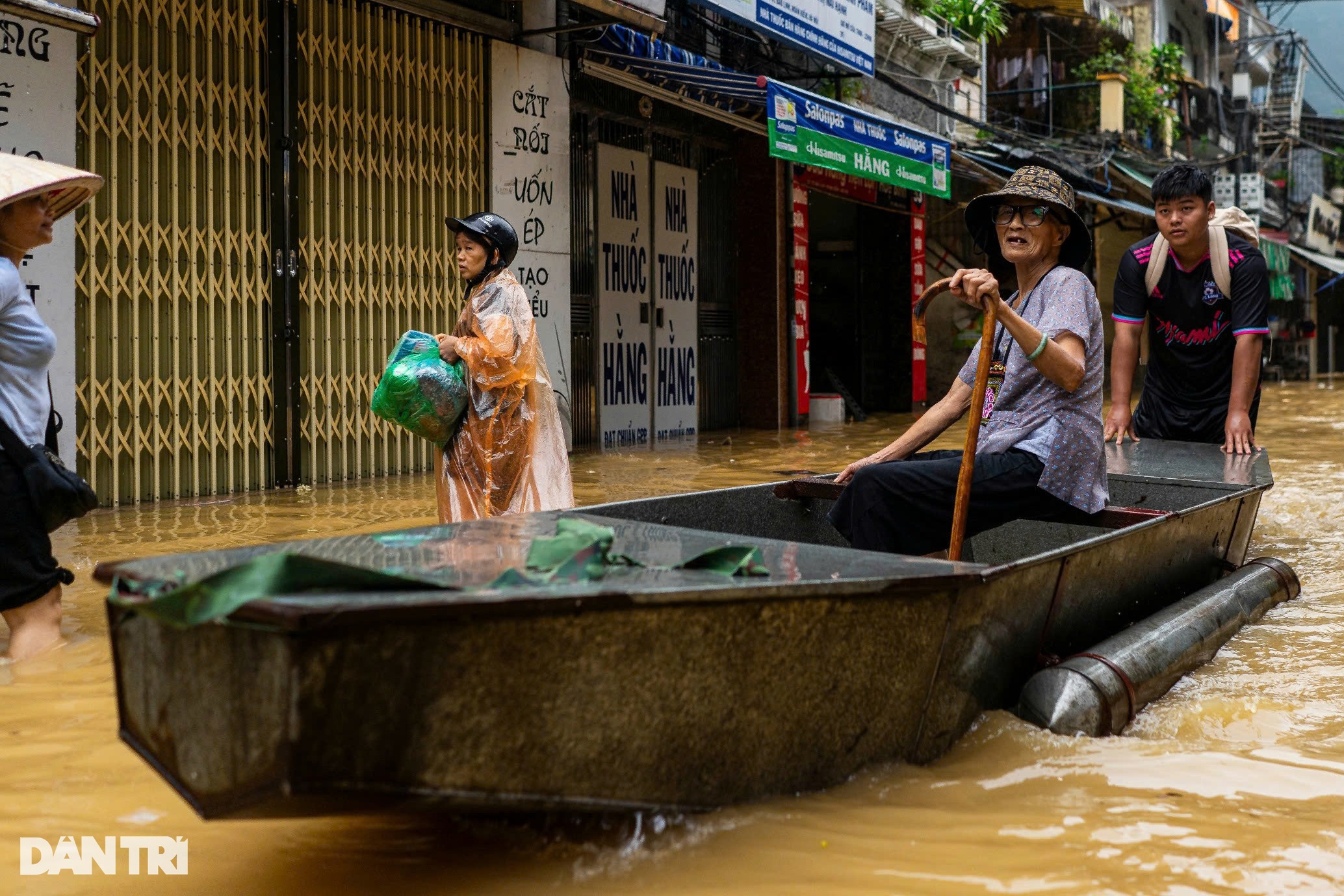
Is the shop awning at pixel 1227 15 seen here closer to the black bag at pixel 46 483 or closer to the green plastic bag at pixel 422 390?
the green plastic bag at pixel 422 390

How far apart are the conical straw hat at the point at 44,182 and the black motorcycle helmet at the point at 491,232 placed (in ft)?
4.44

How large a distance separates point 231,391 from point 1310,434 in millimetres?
10122

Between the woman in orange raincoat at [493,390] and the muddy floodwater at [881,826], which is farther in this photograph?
the woman in orange raincoat at [493,390]

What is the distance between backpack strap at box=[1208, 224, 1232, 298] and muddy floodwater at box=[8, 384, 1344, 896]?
2.21 m

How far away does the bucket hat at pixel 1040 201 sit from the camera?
3707mm

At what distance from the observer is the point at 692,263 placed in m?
12.6


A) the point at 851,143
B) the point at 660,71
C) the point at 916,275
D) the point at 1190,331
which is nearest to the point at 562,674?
the point at 1190,331

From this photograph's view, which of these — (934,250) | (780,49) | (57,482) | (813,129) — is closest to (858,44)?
(780,49)

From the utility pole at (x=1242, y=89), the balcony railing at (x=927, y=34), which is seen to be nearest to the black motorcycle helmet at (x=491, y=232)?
the balcony railing at (x=927, y=34)

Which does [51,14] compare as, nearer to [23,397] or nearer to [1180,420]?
[23,397]

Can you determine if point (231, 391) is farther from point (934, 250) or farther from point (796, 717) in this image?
point (934, 250)

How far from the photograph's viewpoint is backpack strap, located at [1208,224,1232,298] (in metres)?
5.45

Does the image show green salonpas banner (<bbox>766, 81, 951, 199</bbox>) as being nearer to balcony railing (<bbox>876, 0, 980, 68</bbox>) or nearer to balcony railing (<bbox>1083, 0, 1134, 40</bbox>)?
balcony railing (<bbox>876, 0, 980, 68</bbox>)

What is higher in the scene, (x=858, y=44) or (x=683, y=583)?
(x=858, y=44)
